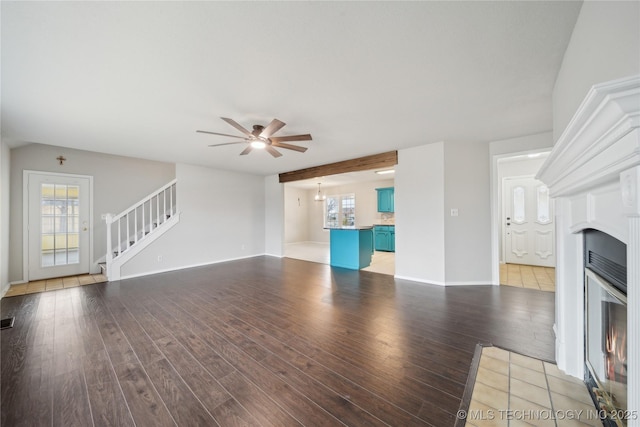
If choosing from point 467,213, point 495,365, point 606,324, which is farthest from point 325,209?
point 606,324

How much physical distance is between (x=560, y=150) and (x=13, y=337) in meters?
5.13

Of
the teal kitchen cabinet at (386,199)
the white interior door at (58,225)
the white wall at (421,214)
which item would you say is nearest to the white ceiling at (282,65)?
the white wall at (421,214)

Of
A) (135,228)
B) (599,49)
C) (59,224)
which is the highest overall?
(599,49)

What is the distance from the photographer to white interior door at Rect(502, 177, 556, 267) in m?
5.33

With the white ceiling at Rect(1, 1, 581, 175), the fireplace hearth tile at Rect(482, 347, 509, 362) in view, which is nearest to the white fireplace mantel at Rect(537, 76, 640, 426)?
the fireplace hearth tile at Rect(482, 347, 509, 362)

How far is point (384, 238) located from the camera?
319 inches

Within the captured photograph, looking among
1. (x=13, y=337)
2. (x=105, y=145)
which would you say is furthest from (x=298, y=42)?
(x=105, y=145)

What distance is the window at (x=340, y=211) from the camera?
31.1 ft

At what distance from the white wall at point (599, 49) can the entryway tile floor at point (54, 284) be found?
22.9 feet

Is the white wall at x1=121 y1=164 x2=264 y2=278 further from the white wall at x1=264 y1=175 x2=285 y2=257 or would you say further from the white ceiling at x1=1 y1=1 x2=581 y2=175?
the white ceiling at x1=1 y1=1 x2=581 y2=175

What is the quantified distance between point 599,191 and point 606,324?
944 millimetres

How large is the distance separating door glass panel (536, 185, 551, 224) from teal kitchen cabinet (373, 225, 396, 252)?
364 centimetres

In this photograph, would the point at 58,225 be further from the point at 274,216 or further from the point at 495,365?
the point at 495,365

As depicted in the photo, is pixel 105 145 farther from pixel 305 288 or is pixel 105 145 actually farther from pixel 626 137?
pixel 626 137
